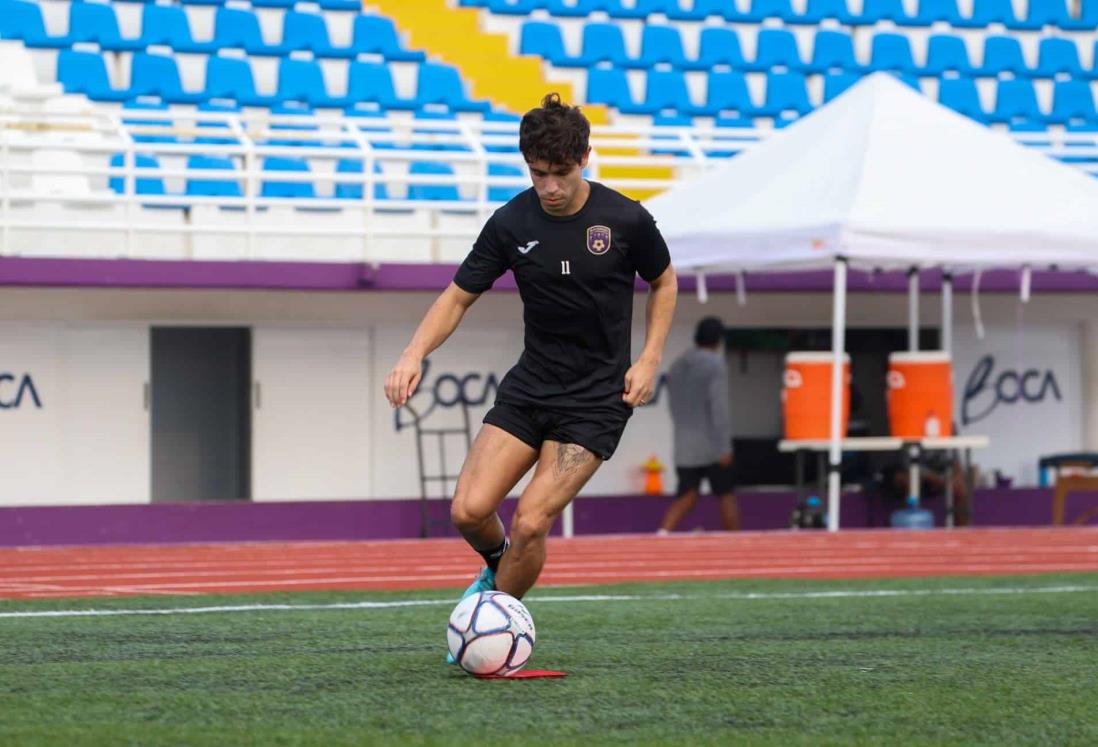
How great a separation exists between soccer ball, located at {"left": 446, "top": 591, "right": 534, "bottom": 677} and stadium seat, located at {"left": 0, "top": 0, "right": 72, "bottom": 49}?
13.0 m

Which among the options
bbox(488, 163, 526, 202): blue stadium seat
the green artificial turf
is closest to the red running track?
the green artificial turf

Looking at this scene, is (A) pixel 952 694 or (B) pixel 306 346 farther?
(B) pixel 306 346

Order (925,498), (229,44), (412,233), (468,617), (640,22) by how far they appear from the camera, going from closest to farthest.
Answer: (468,617) → (412,233) → (925,498) → (229,44) → (640,22)

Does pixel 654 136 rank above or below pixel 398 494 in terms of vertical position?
above

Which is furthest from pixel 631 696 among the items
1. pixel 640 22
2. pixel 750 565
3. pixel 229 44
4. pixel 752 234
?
pixel 640 22

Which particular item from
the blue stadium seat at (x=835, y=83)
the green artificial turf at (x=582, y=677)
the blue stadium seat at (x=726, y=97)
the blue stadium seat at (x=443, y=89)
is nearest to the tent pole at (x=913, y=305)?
the blue stadium seat at (x=726, y=97)

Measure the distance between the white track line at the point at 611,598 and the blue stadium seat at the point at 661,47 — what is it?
11.4m

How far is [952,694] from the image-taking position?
21.1 ft

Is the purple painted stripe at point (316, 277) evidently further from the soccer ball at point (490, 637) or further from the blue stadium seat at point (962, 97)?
the soccer ball at point (490, 637)

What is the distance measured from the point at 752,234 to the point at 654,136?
18.0 feet

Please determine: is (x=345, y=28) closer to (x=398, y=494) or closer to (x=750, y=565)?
(x=398, y=494)

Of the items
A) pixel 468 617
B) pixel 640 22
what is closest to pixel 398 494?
pixel 640 22

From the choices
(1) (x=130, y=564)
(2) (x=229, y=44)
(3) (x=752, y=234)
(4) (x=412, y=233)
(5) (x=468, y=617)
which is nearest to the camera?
(5) (x=468, y=617)

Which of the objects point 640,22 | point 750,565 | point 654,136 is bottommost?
point 750,565
